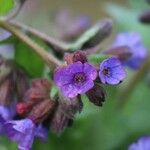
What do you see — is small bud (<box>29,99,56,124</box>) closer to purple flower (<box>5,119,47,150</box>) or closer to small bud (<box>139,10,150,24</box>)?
purple flower (<box>5,119,47,150</box>)

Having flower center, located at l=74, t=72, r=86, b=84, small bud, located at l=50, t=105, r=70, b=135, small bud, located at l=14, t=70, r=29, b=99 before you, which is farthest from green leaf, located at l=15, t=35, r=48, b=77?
flower center, located at l=74, t=72, r=86, b=84

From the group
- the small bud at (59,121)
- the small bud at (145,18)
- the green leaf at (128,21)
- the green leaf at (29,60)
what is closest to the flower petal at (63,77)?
the small bud at (59,121)

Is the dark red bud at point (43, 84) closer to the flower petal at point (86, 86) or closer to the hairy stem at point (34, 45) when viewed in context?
the hairy stem at point (34, 45)

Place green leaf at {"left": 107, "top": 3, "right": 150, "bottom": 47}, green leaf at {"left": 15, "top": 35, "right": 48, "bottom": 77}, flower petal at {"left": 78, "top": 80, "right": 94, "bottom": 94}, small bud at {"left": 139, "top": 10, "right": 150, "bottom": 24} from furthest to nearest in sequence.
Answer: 1. green leaf at {"left": 107, "top": 3, "right": 150, "bottom": 47}
2. small bud at {"left": 139, "top": 10, "right": 150, "bottom": 24}
3. green leaf at {"left": 15, "top": 35, "right": 48, "bottom": 77}
4. flower petal at {"left": 78, "top": 80, "right": 94, "bottom": 94}

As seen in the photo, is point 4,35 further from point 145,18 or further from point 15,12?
point 145,18

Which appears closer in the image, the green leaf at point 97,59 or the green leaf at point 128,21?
the green leaf at point 97,59

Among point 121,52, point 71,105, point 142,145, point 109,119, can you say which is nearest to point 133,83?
point 109,119
